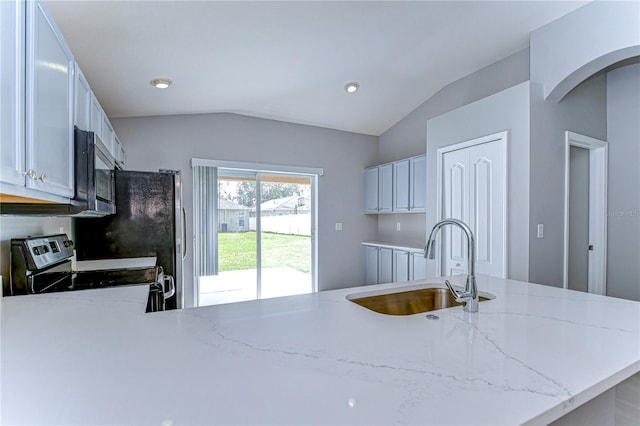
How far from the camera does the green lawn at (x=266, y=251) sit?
4234 mm

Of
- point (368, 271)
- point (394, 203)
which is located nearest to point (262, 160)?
point (394, 203)

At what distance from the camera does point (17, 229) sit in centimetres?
170

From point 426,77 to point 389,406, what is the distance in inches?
155

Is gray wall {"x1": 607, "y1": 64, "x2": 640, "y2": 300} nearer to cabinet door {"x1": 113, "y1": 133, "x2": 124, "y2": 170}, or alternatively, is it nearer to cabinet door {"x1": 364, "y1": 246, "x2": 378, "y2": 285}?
cabinet door {"x1": 364, "y1": 246, "x2": 378, "y2": 285}

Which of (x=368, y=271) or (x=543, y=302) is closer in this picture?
(x=543, y=302)

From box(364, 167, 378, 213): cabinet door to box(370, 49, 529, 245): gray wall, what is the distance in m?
0.31

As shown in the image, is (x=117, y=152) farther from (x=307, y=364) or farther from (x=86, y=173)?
(x=307, y=364)

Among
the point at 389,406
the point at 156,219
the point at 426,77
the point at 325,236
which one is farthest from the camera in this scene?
the point at 325,236

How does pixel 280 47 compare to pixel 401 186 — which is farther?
pixel 401 186

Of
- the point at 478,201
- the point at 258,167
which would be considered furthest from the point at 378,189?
the point at 478,201

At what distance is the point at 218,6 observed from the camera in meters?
1.92

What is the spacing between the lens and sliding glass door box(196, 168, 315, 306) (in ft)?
13.7

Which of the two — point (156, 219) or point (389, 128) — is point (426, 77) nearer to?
point (389, 128)

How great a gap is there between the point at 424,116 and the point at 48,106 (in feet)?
13.6
